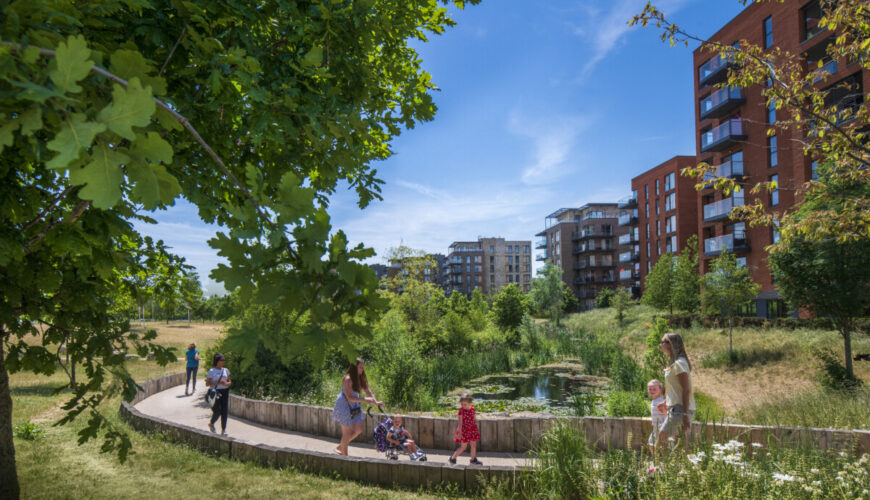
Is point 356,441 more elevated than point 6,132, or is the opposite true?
point 6,132

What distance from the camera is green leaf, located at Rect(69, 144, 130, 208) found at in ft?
3.62

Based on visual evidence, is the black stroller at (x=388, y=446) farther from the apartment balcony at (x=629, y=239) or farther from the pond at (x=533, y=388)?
the apartment balcony at (x=629, y=239)

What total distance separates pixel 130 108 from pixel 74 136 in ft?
0.45

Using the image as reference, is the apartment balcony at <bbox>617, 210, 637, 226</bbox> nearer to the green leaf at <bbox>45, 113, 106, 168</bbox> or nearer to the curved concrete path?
the curved concrete path

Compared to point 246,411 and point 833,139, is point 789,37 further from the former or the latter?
point 246,411

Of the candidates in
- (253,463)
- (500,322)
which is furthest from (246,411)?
(500,322)

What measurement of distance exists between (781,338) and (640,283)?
37683mm

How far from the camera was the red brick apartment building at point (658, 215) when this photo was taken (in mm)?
45906

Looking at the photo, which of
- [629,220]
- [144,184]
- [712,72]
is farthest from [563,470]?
[629,220]

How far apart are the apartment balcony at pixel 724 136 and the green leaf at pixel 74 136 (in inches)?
1432

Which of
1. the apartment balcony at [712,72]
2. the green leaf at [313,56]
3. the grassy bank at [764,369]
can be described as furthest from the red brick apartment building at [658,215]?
the green leaf at [313,56]

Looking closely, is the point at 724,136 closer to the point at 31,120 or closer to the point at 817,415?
the point at 817,415

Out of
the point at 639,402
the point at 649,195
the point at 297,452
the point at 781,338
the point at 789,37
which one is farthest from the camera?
the point at 649,195

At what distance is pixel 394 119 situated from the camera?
4109 millimetres
